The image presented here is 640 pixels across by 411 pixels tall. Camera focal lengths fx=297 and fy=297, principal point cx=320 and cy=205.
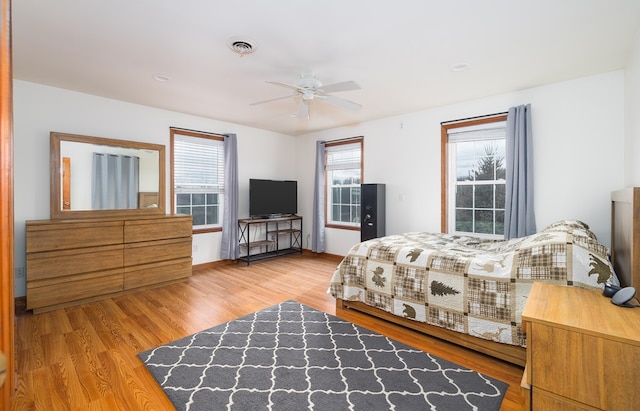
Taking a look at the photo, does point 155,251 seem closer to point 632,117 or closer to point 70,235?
point 70,235

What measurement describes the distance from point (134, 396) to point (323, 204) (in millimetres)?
4330

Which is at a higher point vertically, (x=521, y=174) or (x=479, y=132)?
(x=479, y=132)

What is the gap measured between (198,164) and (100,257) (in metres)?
2.08

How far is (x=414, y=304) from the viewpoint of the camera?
A: 2656 mm

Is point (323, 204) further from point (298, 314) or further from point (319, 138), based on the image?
point (298, 314)

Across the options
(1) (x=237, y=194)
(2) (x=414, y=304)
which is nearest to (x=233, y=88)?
(1) (x=237, y=194)

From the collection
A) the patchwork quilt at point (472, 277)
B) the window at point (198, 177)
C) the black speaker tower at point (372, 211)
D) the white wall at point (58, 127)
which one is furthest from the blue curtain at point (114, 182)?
the black speaker tower at point (372, 211)

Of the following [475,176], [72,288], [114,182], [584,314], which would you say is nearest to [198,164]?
[114,182]

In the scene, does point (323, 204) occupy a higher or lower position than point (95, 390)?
higher

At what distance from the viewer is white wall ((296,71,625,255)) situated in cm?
319

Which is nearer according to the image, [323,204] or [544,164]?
[544,164]

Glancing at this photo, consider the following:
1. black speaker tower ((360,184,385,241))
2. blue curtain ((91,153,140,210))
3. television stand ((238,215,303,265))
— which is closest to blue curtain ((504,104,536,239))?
black speaker tower ((360,184,385,241))

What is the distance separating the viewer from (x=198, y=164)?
16.6 feet

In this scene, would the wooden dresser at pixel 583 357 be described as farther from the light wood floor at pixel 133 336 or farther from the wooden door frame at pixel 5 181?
the wooden door frame at pixel 5 181
